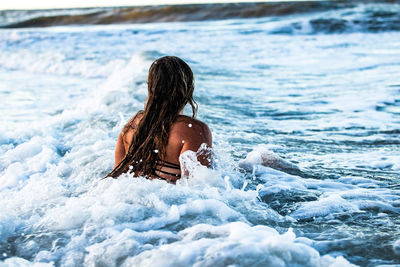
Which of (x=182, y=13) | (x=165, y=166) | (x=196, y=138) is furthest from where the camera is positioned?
(x=182, y=13)

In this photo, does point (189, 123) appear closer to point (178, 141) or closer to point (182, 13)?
point (178, 141)

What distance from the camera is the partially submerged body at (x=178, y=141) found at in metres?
3.13

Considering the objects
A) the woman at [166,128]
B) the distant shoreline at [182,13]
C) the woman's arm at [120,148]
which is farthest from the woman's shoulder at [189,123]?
the distant shoreline at [182,13]

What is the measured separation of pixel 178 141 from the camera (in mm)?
3174

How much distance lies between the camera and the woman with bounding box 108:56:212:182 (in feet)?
10.2

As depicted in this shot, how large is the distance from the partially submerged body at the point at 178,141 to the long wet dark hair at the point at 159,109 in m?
0.03

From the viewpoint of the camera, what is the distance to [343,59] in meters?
12.7

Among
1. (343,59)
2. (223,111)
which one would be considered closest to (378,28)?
(343,59)

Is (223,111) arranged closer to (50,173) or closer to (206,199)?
(50,173)

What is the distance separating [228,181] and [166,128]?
66 cm

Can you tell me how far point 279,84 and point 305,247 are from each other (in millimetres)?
7247

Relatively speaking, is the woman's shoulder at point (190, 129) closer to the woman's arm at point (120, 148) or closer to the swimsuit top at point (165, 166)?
the swimsuit top at point (165, 166)

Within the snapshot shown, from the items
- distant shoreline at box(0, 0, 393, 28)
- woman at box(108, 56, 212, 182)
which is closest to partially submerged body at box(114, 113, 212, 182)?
woman at box(108, 56, 212, 182)

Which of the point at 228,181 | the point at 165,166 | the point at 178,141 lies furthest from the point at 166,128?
the point at 228,181
